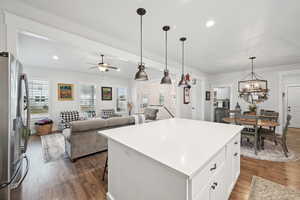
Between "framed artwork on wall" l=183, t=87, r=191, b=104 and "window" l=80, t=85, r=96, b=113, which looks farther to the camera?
"window" l=80, t=85, r=96, b=113

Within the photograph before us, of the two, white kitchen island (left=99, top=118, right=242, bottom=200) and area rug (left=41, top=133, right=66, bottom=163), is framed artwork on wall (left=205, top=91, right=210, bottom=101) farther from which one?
area rug (left=41, top=133, right=66, bottom=163)

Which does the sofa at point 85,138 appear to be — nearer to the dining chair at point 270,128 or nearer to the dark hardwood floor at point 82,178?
the dark hardwood floor at point 82,178

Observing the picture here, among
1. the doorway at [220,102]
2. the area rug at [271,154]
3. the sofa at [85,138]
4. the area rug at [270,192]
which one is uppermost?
the doorway at [220,102]

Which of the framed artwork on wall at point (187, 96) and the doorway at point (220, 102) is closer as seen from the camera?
the framed artwork on wall at point (187, 96)

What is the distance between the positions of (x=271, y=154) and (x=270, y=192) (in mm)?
1627

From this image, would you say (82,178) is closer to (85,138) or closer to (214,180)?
(85,138)

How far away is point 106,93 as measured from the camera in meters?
7.04

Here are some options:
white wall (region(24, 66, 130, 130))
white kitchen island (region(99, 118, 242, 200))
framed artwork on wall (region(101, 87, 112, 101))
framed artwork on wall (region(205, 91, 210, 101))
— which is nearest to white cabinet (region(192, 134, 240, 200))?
white kitchen island (region(99, 118, 242, 200))

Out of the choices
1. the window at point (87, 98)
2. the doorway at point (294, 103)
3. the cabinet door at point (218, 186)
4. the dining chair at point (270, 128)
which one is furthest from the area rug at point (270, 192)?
the window at point (87, 98)

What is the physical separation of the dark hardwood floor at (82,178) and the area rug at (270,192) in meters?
0.09

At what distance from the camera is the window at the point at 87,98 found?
20.3 ft

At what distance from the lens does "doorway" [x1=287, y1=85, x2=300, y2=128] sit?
536 centimetres

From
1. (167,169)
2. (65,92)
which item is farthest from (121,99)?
(167,169)

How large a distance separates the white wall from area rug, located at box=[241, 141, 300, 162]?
635 cm
